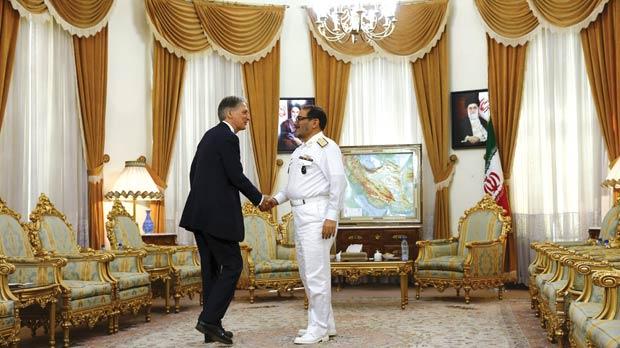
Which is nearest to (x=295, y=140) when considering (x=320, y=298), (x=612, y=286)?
(x=320, y=298)

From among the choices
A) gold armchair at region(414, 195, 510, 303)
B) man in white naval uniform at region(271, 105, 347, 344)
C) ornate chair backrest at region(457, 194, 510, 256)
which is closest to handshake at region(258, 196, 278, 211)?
man in white naval uniform at region(271, 105, 347, 344)

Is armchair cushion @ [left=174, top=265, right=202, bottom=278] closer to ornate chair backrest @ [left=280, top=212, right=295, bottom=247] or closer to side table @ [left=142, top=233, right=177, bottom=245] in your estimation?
side table @ [left=142, top=233, right=177, bottom=245]

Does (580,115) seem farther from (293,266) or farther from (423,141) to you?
(293,266)

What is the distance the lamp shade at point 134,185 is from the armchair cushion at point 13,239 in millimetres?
2648

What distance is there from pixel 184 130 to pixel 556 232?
16.9ft

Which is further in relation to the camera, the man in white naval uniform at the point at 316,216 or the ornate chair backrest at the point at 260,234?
the ornate chair backrest at the point at 260,234

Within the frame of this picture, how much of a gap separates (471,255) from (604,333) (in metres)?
4.84

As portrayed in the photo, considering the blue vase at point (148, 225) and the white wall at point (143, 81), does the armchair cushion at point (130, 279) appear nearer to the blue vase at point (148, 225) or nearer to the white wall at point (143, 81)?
the blue vase at point (148, 225)

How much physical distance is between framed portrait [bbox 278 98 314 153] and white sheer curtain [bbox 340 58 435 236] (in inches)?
26.3

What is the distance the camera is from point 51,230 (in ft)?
20.2

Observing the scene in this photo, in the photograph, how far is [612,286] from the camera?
315cm

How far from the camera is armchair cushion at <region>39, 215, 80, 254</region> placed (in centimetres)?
605

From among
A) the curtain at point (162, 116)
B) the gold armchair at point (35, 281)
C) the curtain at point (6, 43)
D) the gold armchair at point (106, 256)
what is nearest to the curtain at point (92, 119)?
the curtain at point (162, 116)

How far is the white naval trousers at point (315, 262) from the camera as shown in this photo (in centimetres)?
495
